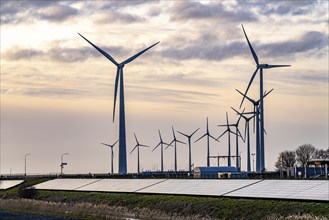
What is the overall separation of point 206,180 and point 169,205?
15.1 metres

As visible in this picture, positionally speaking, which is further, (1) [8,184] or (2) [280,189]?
(1) [8,184]

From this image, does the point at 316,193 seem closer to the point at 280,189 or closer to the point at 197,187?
the point at 280,189

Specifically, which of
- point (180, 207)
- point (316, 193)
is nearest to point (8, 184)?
point (180, 207)

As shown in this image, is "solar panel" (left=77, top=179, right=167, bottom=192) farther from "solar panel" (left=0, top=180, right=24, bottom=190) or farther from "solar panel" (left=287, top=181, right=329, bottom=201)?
"solar panel" (left=0, top=180, right=24, bottom=190)

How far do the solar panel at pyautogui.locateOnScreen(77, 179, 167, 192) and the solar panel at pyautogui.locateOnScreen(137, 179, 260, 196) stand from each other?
10.8ft

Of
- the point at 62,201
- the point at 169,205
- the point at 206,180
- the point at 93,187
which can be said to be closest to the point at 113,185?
the point at 93,187

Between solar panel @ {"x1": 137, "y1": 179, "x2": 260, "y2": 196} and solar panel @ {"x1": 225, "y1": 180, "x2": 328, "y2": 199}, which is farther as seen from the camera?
solar panel @ {"x1": 137, "y1": 179, "x2": 260, "y2": 196}

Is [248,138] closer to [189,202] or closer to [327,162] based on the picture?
[327,162]

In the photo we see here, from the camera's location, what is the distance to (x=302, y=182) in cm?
7631

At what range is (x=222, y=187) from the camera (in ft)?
274

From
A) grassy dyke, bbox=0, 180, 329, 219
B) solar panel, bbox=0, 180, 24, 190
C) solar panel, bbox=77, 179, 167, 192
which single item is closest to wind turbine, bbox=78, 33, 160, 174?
solar panel, bbox=77, 179, 167, 192

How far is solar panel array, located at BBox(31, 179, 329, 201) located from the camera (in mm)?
70250

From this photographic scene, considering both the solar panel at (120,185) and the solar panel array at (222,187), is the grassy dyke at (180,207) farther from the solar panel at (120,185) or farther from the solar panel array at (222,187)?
the solar panel at (120,185)

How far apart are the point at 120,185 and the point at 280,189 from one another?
36.6 m
